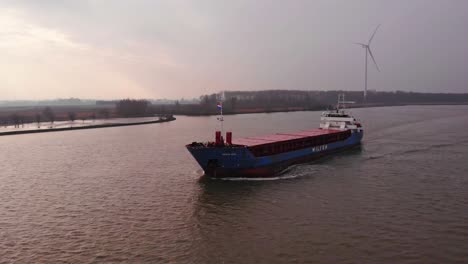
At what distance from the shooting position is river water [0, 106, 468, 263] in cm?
1353

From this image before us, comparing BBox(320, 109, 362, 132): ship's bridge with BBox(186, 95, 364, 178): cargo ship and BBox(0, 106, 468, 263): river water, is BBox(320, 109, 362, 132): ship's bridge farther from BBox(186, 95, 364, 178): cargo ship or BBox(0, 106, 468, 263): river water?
BBox(0, 106, 468, 263): river water

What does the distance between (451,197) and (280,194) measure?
→ 401 inches

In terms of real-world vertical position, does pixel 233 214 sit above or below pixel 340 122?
below

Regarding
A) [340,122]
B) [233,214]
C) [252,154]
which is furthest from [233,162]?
[340,122]

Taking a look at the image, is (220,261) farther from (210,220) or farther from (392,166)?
(392,166)

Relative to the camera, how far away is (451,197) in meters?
20.4

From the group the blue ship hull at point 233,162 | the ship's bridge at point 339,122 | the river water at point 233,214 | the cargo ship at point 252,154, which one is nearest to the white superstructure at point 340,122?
the ship's bridge at point 339,122

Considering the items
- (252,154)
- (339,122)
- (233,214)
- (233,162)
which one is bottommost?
(233,214)

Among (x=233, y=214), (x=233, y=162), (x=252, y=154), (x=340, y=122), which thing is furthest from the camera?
(x=340, y=122)

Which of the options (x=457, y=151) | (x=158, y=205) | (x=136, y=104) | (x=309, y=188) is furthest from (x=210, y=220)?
(x=136, y=104)

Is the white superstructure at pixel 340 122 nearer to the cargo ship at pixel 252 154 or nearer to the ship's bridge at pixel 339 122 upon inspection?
the ship's bridge at pixel 339 122

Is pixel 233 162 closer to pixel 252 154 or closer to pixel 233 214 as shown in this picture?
pixel 252 154

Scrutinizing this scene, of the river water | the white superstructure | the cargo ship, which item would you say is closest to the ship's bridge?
the white superstructure

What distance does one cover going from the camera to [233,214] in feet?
59.0
